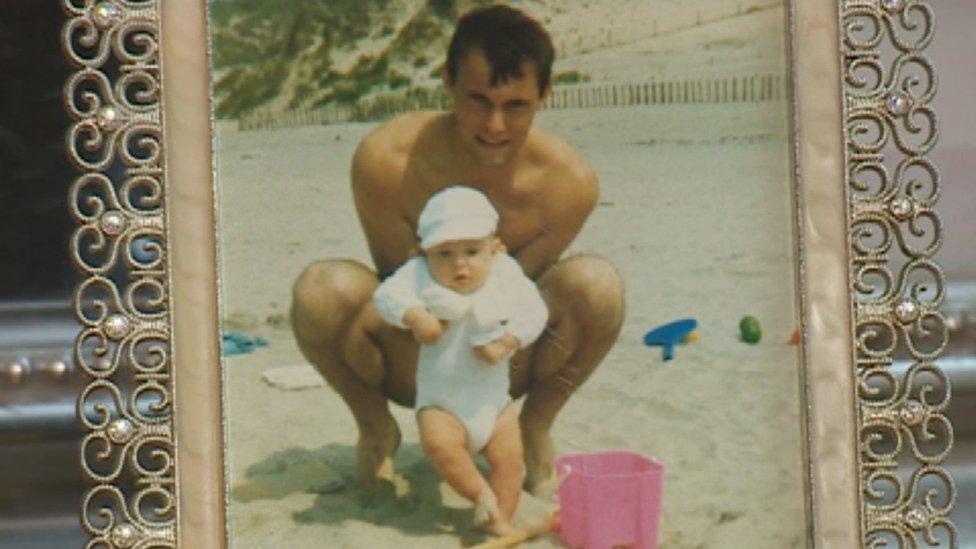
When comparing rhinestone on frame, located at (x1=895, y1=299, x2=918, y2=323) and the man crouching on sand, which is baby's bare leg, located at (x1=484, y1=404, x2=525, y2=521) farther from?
rhinestone on frame, located at (x1=895, y1=299, x2=918, y2=323)

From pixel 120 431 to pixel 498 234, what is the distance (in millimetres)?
177

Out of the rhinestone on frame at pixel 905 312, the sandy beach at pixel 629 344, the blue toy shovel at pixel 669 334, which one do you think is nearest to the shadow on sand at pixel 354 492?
the sandy beach at pixel 629 344

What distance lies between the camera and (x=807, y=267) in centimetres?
59

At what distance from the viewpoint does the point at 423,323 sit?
58 cm

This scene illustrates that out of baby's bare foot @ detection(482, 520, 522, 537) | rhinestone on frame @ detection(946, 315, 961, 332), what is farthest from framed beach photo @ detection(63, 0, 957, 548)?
rhinestone on frame @ detection(946, 315, 961, 332)

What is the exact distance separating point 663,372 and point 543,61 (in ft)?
0.46

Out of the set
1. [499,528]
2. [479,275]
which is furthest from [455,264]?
[499,528]

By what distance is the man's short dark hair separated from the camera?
0.58m

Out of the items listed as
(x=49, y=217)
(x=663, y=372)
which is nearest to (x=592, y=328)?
(x=663, y=372)

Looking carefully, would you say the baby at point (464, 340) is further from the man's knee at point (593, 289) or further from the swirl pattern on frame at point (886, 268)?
the swirl pattern on frame at point (886, 268)

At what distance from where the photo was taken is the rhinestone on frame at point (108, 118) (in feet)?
1.90

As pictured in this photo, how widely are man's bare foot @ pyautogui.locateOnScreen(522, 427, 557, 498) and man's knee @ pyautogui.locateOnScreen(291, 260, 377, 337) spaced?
9 centimetres

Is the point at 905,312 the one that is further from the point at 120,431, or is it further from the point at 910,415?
the point at 120,431

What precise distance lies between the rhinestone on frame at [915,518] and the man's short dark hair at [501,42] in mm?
242
